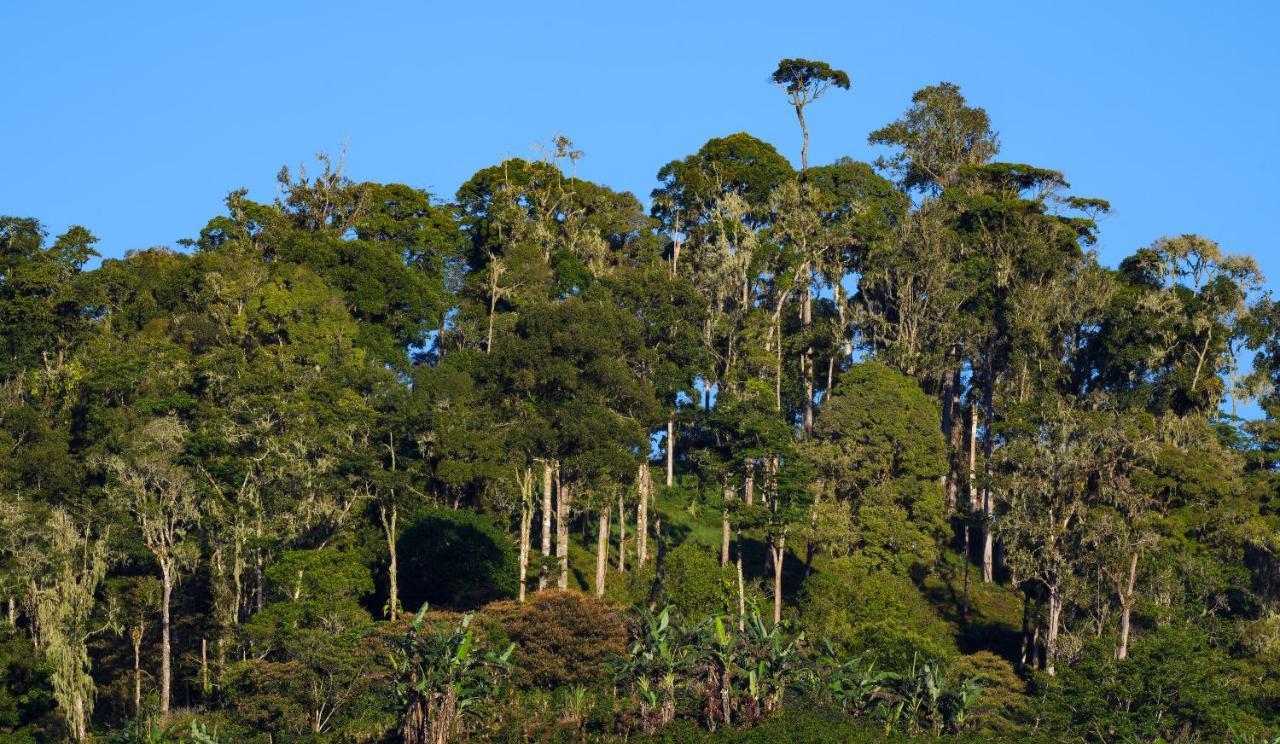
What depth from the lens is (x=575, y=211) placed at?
341 feet

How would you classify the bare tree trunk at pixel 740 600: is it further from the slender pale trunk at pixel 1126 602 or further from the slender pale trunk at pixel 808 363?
the slender pale trunk at pixel 808 363

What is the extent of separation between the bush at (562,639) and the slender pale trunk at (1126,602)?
18.2 meters

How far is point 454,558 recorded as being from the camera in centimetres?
7512

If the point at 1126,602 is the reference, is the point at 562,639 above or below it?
below

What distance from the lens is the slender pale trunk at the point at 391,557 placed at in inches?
2874

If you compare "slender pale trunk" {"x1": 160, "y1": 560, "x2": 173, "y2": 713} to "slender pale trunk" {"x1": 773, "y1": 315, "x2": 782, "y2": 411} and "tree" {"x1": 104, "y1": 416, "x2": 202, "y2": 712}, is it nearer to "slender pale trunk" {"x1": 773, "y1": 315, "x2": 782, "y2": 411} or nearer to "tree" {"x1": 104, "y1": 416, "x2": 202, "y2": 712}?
"tree" {"x1": 104, "y1": 416, "x2": 202, "y2": 712}

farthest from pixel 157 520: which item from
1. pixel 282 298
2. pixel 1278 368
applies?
pixel 1278 368

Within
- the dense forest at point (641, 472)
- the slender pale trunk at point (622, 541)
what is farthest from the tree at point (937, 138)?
the slender pale trunk at point (622, 541)

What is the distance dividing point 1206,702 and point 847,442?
22.1m

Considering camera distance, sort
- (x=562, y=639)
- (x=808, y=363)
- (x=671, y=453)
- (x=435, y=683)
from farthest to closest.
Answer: (x=808, y=363), (x=671, y=453), (x=562, y=639), (x=435, y=683)

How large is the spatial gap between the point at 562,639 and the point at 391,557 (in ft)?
31.4

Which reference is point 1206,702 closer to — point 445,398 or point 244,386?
point 445,398

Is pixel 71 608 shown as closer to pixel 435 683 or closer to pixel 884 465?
pixel 435 683

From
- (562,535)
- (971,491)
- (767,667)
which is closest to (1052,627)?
(971,491)
